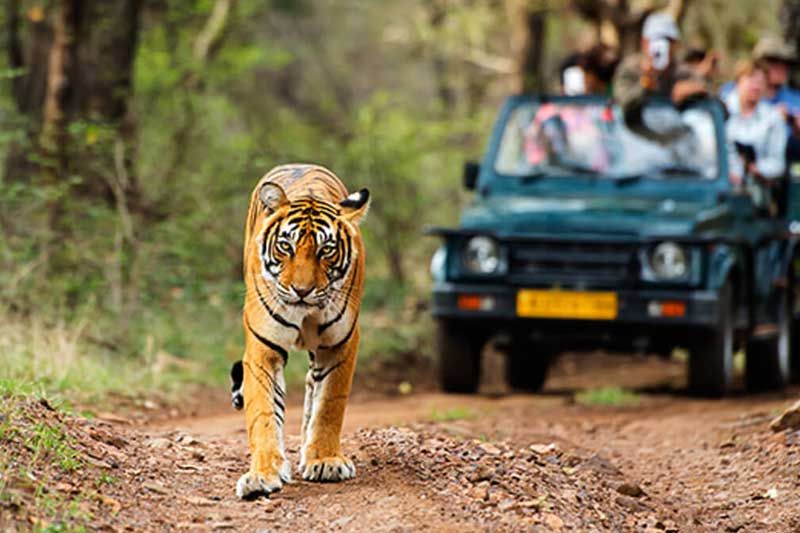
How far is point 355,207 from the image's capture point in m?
6.37

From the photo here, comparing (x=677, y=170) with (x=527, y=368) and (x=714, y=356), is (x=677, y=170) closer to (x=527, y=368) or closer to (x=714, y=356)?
(x=714, y=356)

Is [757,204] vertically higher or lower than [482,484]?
higher

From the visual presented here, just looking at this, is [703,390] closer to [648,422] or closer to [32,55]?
[648,422]

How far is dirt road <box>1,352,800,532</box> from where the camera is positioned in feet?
19.0

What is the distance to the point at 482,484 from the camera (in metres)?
6.38

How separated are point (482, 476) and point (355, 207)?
1.22m

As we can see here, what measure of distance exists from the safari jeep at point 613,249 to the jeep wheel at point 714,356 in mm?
11

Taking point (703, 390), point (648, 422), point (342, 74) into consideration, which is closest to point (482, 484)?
point (648, 422)

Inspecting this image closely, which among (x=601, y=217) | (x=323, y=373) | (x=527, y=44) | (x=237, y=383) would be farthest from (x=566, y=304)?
(x=527, y=44)

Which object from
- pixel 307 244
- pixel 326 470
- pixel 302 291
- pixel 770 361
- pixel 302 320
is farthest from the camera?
pixel 770 361

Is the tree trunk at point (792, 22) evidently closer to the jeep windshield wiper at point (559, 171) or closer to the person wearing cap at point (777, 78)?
the person wearing cap at point (777, 78)

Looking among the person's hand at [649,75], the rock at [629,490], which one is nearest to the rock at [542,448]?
the rock at [629,490]

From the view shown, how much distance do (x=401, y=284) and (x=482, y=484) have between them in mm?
9624

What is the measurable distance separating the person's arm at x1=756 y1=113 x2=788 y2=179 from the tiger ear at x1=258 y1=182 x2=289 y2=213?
23.5 ft
